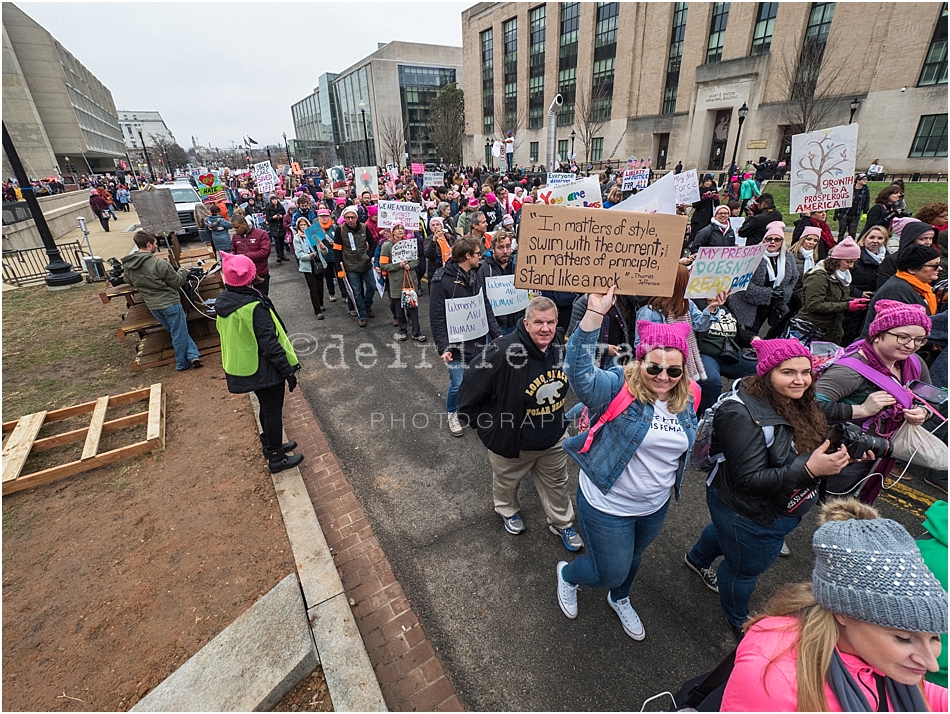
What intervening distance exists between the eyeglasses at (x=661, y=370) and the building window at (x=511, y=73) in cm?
5900

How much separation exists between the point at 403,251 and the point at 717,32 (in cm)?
4188

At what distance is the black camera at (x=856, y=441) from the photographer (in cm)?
246

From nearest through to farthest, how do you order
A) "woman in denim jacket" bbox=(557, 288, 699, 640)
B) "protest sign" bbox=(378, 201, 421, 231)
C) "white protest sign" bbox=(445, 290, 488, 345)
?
"woman in denim jacket" bbox=(557, 288, 699, 640) < "white protest sign" bbox=(445, 290, 488, 345) < "protest sign" bbox=(378, 201, 421, 231)

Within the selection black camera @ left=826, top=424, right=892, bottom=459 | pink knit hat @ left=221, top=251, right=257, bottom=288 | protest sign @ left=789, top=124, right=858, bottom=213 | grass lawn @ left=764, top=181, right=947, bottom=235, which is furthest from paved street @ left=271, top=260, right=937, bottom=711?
grass lawn @ left=764, top=181, right=947, bottom=235

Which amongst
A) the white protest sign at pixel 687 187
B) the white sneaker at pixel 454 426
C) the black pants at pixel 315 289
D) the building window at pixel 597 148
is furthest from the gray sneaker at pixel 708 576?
the building window at pixel 597 148

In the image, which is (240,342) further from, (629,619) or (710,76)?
(710,76)

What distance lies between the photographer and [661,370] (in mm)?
2354

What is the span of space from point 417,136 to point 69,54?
54.3 metres

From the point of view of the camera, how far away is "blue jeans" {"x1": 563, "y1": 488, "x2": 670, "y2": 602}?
8.48ft

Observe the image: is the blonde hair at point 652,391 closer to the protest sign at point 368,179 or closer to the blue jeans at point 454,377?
the blue jeans at point 454,377

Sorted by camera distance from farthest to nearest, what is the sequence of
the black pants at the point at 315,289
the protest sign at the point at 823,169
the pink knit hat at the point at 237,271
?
the black pants at the point at 315,289 < the protest sign at the point at 823,169 < the pink knit hat at the point at 237,271

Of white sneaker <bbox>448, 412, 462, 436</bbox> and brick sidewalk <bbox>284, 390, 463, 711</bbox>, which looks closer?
brick sidewalk <bbox>284, 390, 463, 711</bbox>

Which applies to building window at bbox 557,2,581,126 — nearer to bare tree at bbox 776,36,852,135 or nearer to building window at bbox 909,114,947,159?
bare tree at bbox 776,36,852,135

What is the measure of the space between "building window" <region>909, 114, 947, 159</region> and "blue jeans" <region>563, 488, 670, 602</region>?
124 ft
